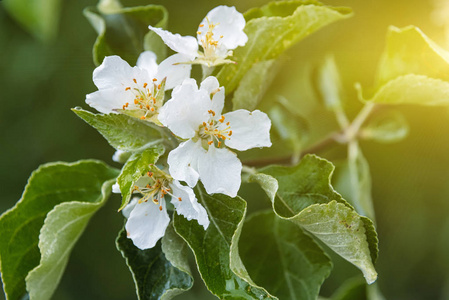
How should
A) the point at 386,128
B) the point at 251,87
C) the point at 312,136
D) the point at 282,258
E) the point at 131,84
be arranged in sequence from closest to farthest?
Answer: the point at 131,84 < the point at 251,87 < the point at 282,258 < the point at 386,128 < the point at 312,136

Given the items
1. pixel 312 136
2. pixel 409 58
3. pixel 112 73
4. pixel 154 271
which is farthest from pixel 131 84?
pixel 312 136

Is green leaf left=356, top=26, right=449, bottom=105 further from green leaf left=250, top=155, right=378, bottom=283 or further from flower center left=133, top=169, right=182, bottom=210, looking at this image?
flower center left=133, top=169, right=182, bottom=210

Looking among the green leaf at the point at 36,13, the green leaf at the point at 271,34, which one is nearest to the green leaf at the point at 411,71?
the green leaf at the point at 271,34

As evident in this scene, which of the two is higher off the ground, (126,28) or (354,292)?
(126,28)

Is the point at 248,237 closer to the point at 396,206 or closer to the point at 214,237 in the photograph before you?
the point at 214,237

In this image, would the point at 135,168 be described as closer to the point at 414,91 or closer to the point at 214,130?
the point at 214,130

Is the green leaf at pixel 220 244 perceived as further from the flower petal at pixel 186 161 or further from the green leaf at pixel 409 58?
the green leaf at pixel 409 58

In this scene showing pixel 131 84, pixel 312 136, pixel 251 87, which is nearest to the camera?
pixel 131 84

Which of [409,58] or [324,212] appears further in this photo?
[409,58]
